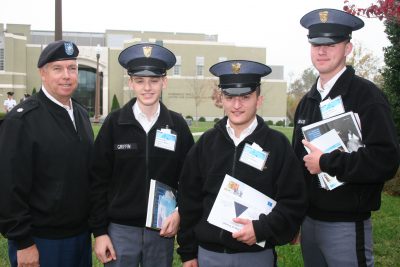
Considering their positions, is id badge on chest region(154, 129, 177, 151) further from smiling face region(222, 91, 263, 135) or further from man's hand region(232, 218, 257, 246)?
man's hand region(232, 218, 257, 246)

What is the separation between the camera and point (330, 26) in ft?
11.1

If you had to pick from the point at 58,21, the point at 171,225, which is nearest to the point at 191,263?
the point at 171,225

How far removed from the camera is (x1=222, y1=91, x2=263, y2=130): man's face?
329 centimetres

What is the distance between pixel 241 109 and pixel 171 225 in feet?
3.44

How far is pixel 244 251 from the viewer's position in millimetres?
3213

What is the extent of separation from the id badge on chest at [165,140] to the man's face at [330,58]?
1.22 m

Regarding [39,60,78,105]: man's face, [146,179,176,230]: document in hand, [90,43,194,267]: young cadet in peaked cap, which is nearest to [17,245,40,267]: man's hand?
[90,43,194,267]: young cadet in peaked cap

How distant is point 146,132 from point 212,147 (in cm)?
59

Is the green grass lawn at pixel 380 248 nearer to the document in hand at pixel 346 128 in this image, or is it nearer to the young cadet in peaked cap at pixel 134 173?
the young cadet in peaked cap at pixel 134 173

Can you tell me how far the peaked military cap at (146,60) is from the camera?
3678 mm

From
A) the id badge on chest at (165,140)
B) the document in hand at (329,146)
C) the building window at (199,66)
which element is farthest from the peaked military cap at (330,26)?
the building window at (199,66)

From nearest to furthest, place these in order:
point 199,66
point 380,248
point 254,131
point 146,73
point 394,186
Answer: point 254,131 → point 146,73 → point 380,248 → point 394,186 → point 199,66

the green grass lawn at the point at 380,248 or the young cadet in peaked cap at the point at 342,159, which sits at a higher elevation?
the young cadet in peaked cap at the point at 342,159

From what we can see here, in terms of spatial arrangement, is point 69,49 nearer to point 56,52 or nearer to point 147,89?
point 56,52
